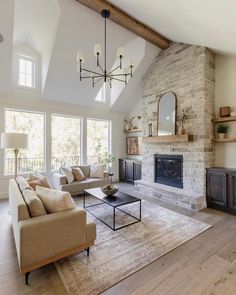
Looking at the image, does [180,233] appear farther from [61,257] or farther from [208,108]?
[208,108]

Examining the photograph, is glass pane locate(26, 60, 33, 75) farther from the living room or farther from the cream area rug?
the cream area rug

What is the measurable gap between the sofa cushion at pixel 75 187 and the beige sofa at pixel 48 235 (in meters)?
2.31

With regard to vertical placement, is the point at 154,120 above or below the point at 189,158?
above

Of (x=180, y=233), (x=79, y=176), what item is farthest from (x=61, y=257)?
(x=79, y=176)

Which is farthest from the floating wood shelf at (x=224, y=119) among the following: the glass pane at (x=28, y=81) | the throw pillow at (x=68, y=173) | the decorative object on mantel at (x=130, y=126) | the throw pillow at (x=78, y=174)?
the glass pane at (x=28, y=81)

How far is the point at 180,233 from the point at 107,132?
15.9 feet

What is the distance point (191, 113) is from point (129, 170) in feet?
10.2

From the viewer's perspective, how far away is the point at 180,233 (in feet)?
9.56

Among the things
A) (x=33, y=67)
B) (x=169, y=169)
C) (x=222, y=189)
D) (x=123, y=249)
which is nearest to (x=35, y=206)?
(x=123, y=249)

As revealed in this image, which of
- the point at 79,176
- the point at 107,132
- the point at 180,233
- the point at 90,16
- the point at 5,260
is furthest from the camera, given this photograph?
the point at 107,132

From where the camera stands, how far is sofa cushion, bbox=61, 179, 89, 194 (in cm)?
457

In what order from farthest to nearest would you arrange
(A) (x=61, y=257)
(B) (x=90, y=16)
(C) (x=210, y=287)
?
1. (B) (x=90, y=16)
2. (A) (x=61, y=257)
3. (C) (x=210, y=287)

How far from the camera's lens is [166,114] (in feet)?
16.6

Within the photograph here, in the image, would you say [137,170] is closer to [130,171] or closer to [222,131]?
[130,171]
